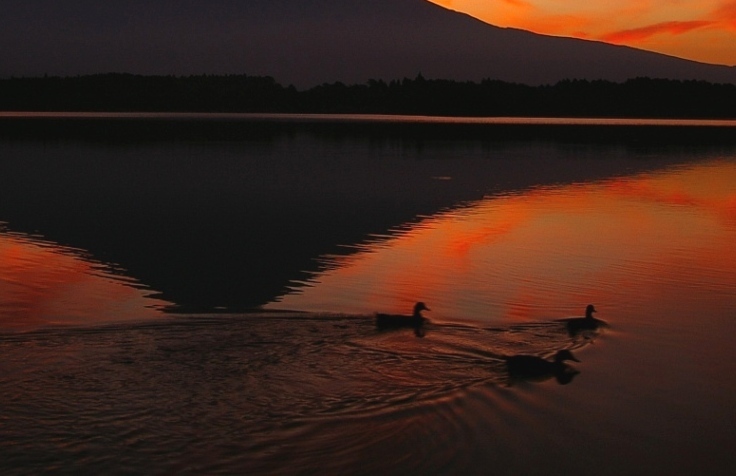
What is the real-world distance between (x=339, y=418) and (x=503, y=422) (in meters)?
2.09

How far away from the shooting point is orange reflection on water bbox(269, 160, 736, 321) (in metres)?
18.6

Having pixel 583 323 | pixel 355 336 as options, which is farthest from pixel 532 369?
pixel 583 323

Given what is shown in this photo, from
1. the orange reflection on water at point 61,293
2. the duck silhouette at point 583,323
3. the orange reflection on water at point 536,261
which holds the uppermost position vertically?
the duck silhouette at point 583,323

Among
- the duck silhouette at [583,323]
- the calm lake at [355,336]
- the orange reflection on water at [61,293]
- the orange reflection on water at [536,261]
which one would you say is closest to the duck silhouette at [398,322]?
the calm lake at [355,336]

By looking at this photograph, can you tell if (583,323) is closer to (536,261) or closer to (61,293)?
(536,261)

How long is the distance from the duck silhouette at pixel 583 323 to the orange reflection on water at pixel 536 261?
0.96 metres

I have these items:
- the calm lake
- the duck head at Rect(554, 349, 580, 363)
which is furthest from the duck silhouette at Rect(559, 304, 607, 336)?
the duck head at Rect(554, 349, 580, 363)

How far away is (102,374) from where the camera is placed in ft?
40.9

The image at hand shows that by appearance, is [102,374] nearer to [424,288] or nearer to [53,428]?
[53,428]

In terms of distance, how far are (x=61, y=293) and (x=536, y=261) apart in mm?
11675

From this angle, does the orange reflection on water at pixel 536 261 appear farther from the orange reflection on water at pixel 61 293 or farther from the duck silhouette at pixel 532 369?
the duck silhouette at pixel 532 369

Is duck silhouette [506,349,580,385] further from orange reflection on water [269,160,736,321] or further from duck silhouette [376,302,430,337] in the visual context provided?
orange reflection on water [269,160,736,321]

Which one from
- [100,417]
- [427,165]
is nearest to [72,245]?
[100,417]

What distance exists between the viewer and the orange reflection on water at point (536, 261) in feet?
61.1
